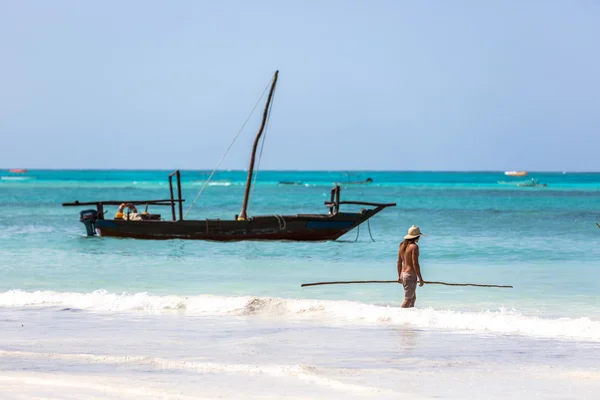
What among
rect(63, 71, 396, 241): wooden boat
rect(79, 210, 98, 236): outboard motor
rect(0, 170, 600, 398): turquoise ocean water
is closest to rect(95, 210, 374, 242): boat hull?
rect(63, 71, 396, 241): wooden boat

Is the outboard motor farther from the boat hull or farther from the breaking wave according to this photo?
the breaking wave

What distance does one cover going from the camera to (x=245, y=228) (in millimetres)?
27797

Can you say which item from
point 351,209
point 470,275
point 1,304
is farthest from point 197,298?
point 351,209

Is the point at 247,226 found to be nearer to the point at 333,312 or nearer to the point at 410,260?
the point at 333,312

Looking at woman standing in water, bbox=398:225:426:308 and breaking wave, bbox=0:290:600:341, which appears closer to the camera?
breaking wave, bbox=0:290:600:341

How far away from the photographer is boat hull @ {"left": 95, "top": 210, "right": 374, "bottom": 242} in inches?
1088

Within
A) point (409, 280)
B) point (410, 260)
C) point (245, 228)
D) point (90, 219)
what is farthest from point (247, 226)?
point (410, 260)

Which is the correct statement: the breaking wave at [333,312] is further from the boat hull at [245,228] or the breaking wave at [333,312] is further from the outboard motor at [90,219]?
the outboard motor at [90,219]

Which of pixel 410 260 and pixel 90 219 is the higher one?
pixel 410 260

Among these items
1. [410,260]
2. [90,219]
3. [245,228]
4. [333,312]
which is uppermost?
[410,260]

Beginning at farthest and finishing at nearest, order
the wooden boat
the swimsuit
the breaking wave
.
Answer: the wooden boat < the swimsuit < the breaking wave

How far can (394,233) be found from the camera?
36.2 meters

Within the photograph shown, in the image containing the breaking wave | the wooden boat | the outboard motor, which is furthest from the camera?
the outboard motor

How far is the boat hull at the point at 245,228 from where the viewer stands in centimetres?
2762
